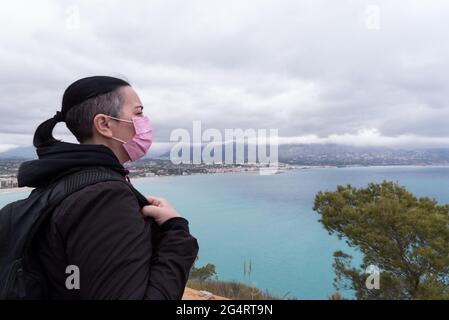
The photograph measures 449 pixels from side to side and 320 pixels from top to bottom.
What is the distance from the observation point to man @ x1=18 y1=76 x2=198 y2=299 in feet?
2.87

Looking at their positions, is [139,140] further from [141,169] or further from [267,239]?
[267,239]

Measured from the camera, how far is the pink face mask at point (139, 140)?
1.28m

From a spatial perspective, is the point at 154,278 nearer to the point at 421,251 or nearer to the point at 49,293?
the point at 49,293

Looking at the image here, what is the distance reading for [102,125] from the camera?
3.81 feet

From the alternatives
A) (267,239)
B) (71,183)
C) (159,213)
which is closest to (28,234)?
(71,183)

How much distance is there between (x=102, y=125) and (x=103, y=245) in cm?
47

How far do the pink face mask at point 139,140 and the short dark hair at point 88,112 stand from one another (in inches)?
3.4

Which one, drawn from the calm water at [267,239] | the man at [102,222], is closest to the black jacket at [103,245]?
the man at [102,222]

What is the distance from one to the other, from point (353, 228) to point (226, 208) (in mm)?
46376

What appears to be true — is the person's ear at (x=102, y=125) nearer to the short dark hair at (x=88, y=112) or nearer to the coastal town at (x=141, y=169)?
the short dark hair at (x=88, y=112)

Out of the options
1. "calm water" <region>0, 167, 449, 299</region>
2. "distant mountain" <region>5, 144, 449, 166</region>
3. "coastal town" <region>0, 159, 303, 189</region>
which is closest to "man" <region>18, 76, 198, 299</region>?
"coastal town" <region>0, 159, 303, 189</region>

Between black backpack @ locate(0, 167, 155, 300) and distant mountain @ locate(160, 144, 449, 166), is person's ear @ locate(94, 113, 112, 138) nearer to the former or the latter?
black backpack @ locate(0, 167, 155, 300)
